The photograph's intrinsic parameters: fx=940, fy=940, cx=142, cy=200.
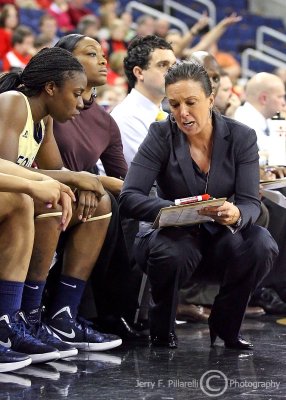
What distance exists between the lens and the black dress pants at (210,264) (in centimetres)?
350

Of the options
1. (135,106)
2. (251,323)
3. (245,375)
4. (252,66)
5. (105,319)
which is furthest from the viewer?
(252,66)

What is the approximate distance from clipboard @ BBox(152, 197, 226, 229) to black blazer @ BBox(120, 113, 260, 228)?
15cm

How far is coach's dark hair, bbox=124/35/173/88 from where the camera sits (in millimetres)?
4781

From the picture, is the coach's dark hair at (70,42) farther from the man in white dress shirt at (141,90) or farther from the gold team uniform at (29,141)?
the gold team uniform at (29,141)

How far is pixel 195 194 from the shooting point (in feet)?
11.8

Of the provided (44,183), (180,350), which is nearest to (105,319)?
(180,350)

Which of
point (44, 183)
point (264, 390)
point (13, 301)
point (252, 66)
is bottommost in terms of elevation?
point (264, 390)

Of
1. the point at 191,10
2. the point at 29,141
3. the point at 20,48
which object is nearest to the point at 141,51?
the point at 29,141

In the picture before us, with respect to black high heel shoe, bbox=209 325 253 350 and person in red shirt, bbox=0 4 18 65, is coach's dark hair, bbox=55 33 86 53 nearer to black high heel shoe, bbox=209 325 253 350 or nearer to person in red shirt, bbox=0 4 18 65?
black high heel shoe, bbox=209 325 253 350

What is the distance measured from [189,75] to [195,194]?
0.45 metres

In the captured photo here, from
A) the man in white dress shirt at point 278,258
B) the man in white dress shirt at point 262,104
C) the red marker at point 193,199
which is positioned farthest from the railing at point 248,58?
the red marker at point 193,199

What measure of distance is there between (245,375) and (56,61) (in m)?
1.32

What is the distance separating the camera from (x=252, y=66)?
1128 cm

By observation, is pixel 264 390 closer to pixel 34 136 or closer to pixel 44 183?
pixel 44 183
